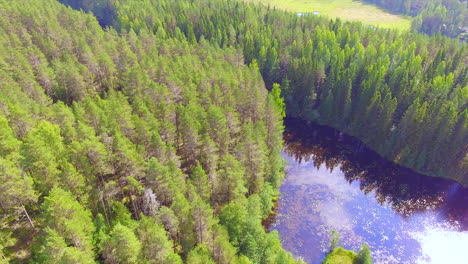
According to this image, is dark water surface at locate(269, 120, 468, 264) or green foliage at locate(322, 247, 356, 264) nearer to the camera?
green foliage at locate(322, 247, 356, 264)

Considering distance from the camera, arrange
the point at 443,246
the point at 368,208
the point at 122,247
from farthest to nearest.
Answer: the point at 368,208 < the point at 443,246 < the point at 122,247

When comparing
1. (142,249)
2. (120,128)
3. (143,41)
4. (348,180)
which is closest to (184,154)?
(120,128)

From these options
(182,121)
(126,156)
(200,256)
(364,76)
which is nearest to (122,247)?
(200,256)

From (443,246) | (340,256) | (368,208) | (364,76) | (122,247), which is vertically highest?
(122,247)

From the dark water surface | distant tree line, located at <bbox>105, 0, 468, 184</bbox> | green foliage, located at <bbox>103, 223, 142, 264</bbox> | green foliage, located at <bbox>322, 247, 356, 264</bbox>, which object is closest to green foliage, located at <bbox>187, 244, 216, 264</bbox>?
green foliage, located at <bbox>103, 223, 142, 264</bbox>

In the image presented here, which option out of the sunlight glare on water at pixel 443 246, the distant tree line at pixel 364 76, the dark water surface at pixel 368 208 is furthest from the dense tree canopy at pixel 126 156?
the sunlight glare on water at pixel 443 246

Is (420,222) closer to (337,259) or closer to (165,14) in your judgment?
(337,259)

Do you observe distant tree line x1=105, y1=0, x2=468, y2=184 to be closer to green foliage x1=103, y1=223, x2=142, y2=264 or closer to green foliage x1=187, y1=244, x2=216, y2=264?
green foliage x1=187, y1=244, x2=216, y2=264

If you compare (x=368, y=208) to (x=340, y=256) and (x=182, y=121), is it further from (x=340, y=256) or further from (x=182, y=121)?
(x=182, y=121)
